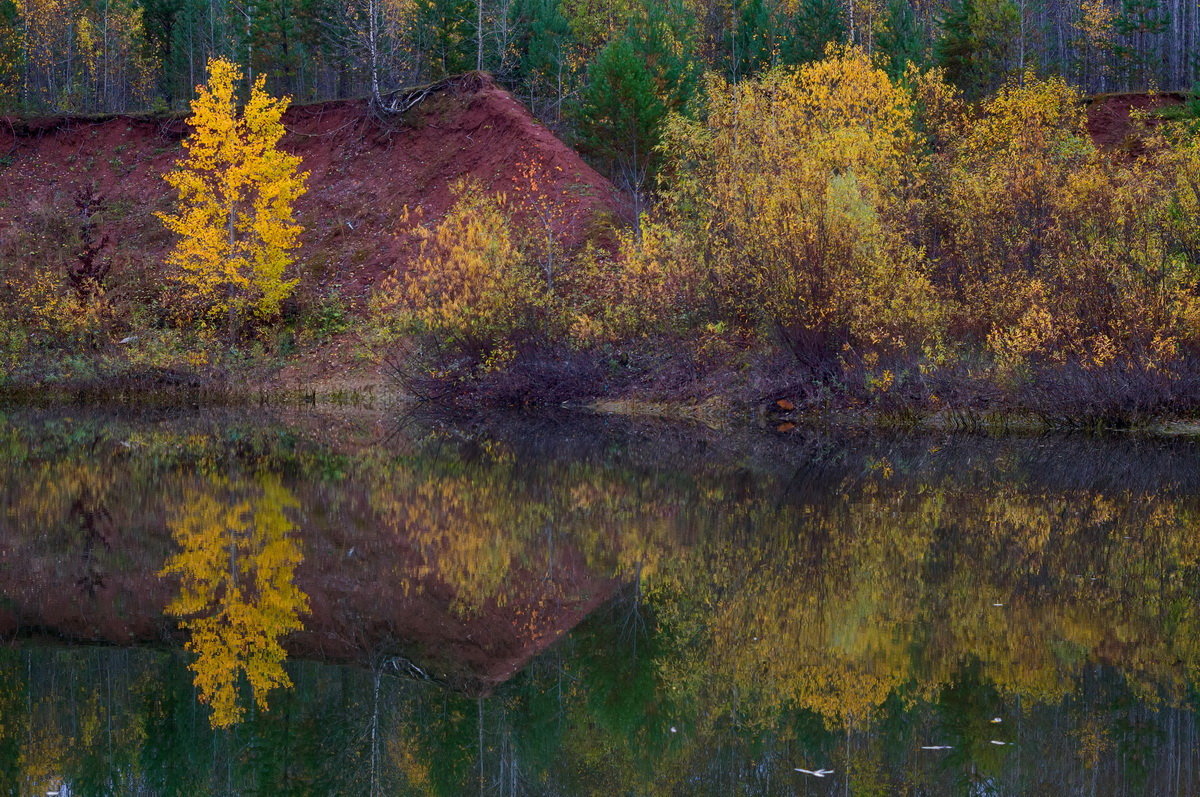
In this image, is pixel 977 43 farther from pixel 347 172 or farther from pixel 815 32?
pixel 347 172

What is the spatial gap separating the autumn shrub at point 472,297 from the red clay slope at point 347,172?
693 centimetres

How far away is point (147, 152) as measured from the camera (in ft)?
171

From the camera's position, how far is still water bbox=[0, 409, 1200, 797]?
7.14 metres

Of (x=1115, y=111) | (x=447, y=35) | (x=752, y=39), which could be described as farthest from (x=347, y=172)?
(x=1115, y=111)

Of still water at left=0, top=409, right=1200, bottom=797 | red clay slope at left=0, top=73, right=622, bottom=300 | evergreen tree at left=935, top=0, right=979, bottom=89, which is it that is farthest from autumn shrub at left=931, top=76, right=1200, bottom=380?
evergreen tree at left=935, top=0, right=979, bottom=89

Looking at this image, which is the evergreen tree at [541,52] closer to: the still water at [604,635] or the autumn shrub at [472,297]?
the autumn shrub at [472,297]

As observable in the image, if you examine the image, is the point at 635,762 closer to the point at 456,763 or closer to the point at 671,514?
the point at 456,763

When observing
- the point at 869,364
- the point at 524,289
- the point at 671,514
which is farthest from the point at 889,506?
the point at 524,289

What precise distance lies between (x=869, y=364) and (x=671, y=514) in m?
13.3

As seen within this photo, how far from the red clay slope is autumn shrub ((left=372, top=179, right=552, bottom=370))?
6925 millimetres

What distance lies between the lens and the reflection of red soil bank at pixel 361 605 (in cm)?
963

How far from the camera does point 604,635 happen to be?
995 centimetres

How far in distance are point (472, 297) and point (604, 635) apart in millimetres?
24361

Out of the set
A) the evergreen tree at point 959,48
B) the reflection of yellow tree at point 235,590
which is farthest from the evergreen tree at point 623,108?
the reflection of yellow tree at point 235,590
